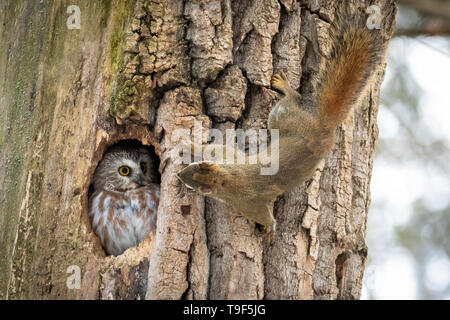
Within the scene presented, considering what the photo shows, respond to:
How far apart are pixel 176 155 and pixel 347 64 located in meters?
1.07

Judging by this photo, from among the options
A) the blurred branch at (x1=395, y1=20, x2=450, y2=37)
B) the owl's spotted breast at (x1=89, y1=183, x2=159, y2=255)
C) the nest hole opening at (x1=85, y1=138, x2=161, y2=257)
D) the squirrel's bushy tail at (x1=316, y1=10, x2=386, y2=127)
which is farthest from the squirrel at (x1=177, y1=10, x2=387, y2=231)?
the owl's spotted breast at (x1=89, y1=183, x2=159, y2=255)

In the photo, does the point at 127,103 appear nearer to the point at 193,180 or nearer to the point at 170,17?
the point at 170,17

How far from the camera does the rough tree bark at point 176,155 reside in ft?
9.43

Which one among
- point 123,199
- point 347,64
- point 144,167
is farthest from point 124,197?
point 347,64

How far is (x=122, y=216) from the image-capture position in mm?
4043

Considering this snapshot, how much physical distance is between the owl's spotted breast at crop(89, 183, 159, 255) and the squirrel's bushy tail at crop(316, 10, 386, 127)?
72.3 inches

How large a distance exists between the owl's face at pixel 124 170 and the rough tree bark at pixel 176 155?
3.74 feet

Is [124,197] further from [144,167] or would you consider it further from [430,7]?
[430,7]

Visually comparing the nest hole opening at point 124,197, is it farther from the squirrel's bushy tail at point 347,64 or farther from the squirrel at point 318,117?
the squirrel's bushy tail at point 347,64

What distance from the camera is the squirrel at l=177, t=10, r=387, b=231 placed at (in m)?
2.61

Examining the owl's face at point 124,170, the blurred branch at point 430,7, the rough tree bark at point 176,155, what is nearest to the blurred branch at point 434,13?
the blurred branch at point 430,7

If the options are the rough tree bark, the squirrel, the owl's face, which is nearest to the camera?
the squirrel

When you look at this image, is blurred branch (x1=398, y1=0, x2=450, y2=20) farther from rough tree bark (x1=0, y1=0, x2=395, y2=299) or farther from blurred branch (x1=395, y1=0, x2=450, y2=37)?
rough tree bark (x1=0, y1=0, x2=395, y2=299)

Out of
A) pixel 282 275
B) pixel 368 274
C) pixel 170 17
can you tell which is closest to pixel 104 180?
pixel 170 17
